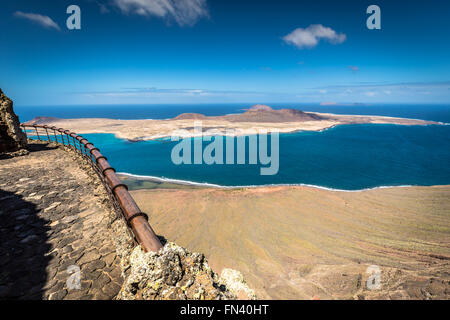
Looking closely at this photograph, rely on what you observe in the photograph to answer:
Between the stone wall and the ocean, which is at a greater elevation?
the stone wall

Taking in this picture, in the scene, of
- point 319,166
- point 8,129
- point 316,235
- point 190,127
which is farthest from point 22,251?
point 190,127

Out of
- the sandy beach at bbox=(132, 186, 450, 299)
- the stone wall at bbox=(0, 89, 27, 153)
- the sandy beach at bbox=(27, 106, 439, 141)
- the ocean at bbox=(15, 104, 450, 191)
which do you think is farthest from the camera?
the sandy beach at bbox=(27, 106, 439, 141)

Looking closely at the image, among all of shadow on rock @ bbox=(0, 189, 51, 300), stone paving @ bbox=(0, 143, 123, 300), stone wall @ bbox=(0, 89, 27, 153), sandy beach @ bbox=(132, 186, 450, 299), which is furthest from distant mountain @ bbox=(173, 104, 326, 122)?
shadow on rock @ bbox=(0, 189, 51, 300)

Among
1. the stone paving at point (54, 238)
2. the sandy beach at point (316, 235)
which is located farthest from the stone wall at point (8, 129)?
the sandy beach at point (316, 235)

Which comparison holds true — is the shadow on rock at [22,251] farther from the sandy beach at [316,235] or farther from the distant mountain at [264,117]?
the distant mountain at [264,117]

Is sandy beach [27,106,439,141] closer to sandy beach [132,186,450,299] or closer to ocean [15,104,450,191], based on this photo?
ocean [15,104,450,191]

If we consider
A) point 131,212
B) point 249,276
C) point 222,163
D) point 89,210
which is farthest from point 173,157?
point 131,212
